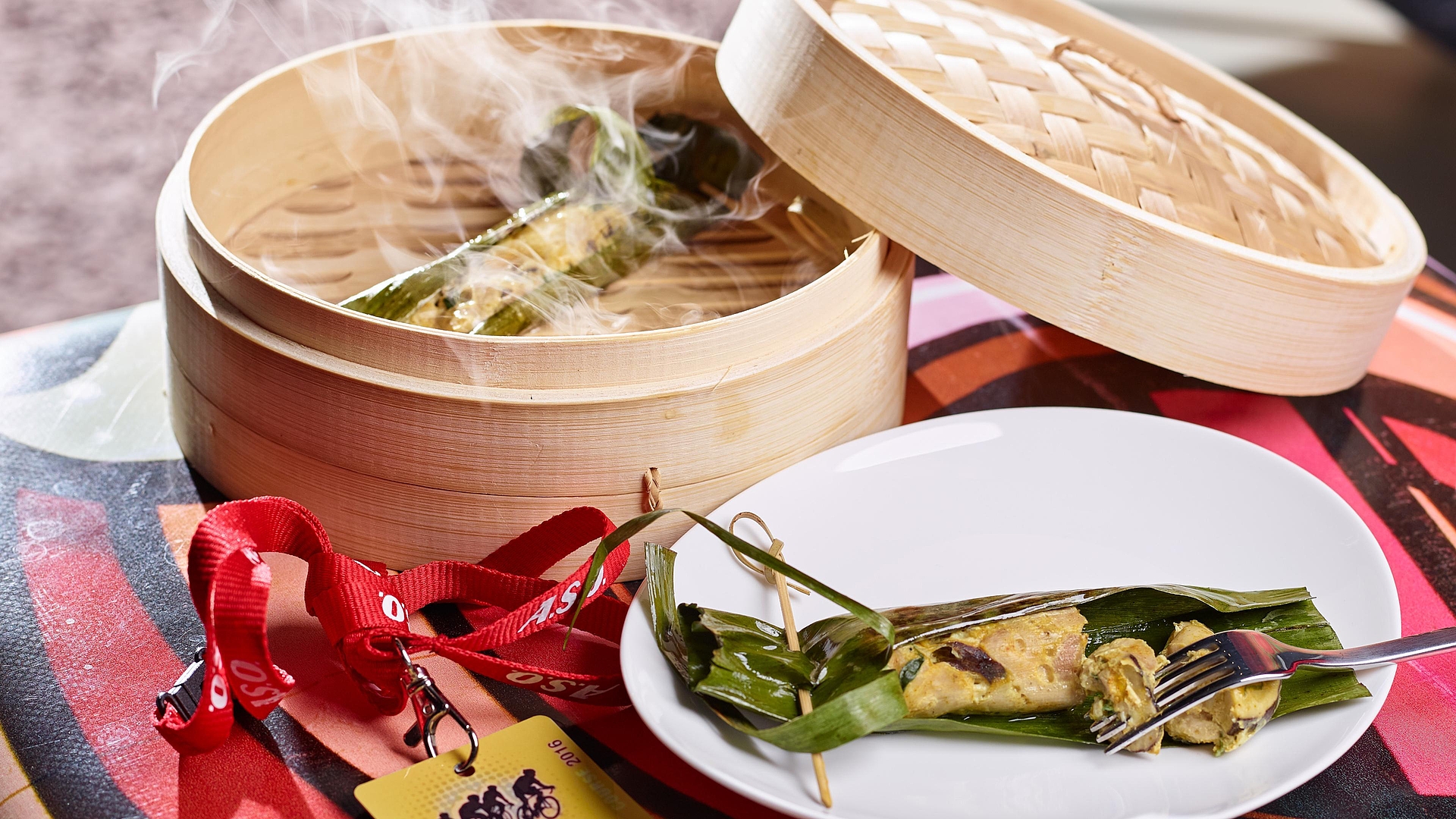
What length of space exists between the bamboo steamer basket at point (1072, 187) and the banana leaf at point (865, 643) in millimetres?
396

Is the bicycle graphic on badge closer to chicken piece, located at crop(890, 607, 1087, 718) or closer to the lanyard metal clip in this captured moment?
the lanyard metal clip

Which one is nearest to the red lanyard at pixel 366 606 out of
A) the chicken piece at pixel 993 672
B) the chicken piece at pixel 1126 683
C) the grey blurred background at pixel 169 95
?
the chicken piece at pixel 993 672

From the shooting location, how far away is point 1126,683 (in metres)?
Answer: 1.04

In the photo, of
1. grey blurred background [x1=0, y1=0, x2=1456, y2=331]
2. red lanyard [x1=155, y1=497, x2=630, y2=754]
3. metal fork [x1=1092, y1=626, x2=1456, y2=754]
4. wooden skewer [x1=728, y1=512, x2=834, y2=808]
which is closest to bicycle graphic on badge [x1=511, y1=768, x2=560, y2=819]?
red lanyard [x1=155, y1=497, x2=630, y2=754]

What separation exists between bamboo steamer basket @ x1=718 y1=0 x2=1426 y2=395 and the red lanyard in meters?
0.61

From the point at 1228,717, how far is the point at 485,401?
794mm

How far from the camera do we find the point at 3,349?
1.70 meters

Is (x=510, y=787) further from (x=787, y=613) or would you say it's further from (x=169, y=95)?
(x=169, y=95)

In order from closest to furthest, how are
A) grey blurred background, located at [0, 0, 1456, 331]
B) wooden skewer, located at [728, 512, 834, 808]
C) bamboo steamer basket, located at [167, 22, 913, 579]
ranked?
wooden skewer, located at [728, 512, 834, 808] < bamboo steamer basket, located at [167, 22, 913, 579] < grey blurred background, located at [0, 0, 1456, 331]

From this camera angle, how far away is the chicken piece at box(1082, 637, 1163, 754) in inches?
40.4

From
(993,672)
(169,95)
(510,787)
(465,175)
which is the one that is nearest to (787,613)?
(993,672)

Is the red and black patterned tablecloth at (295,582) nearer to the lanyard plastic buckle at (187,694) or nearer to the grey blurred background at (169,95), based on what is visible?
the lanyard plastic buckle at (187,694)

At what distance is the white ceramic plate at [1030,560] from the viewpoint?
3.26 feet

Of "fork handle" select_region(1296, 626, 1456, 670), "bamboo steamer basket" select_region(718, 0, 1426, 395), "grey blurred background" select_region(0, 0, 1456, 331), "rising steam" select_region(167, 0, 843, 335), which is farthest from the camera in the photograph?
"grey blurred background" select_region(0, 0, 1456, 331)
